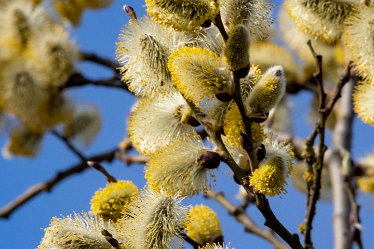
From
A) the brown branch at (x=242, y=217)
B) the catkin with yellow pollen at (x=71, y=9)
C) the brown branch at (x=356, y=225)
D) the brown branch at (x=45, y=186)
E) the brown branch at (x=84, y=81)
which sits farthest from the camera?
the catkin with yellow pollen at (x=71, y=9)

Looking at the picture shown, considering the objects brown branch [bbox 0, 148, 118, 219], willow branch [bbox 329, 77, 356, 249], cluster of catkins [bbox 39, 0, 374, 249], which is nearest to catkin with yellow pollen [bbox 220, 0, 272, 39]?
cluster of catkins [bbox 39, 0, 374, 249]

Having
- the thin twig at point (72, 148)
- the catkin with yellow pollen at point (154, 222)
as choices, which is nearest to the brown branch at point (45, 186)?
the thin twig at point (72, 148)

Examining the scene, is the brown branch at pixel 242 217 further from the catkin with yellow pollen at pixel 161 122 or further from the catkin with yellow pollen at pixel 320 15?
the catkin with yellow pollen at pixel 161 122

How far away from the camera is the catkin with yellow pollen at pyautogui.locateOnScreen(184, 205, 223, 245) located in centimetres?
134

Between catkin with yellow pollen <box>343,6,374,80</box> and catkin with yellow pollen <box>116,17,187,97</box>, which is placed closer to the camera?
catkin with yellow pollen <box>116,17,187,97</box>

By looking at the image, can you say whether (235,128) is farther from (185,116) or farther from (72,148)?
(72,148)

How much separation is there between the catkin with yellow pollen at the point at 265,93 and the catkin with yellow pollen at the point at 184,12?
14 cm

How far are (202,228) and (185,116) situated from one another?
27cm

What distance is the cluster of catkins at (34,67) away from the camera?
3.58m

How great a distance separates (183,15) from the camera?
1094mm

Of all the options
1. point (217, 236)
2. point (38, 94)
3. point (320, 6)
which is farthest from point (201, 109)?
point (38, 94)

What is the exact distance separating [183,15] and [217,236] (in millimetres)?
486

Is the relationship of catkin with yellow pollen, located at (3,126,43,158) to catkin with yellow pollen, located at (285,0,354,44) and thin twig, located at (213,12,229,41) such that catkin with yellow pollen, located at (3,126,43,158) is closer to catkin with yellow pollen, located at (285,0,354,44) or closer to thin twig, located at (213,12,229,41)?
catkin with yellow pollen, located at (285,0,354,44)

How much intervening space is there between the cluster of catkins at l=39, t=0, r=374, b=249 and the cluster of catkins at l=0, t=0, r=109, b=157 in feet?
7.89
